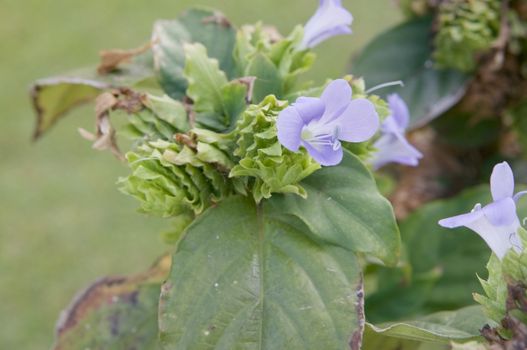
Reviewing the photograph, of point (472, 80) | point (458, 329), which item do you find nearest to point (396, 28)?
point (472, 80)

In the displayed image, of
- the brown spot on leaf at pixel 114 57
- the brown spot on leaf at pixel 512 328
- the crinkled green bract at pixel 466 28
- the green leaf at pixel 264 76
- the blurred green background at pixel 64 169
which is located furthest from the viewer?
the blurred green background at pixel 64 169

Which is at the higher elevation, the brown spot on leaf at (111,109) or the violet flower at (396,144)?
the brown spot on leaf at (111,109)

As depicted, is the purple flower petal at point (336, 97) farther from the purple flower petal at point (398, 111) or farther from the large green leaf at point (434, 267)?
the large green leaf at point (434, 267)

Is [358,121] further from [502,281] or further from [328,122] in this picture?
[502,281]

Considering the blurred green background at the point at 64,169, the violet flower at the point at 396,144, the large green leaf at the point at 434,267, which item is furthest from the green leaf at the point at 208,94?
the blurred green background at the point at 64,169

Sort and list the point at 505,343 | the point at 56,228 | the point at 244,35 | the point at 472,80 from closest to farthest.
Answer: the point at 505,343 < the point at 244,35 < the point at 472,80 < the point at 56,228

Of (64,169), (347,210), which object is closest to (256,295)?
(347,210)

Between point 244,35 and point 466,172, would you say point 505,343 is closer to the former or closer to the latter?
point 244,35
